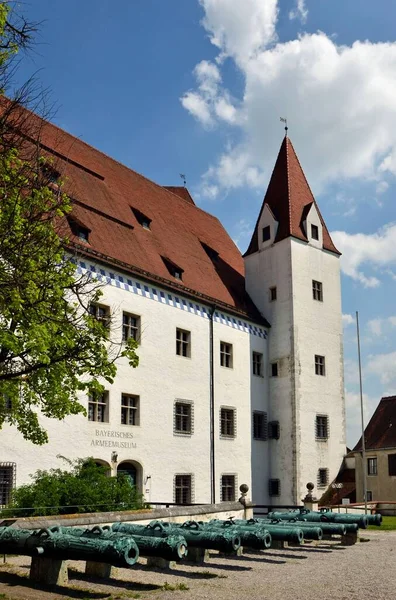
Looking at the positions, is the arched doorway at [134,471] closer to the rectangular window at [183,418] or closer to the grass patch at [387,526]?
the rectangular window at [183,418]

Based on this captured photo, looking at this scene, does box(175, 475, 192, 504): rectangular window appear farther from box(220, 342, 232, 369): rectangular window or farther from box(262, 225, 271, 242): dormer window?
box(262, 225, 271, 242): dormer window

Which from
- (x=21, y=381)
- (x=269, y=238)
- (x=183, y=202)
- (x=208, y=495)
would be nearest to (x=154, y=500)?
(x=208, y=495)

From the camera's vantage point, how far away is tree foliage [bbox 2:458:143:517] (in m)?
15.6

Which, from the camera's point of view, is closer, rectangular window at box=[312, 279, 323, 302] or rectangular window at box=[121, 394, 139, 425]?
rectangular window at box=[121, 394, 139, 425]

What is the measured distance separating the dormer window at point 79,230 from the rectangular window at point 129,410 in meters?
5.59

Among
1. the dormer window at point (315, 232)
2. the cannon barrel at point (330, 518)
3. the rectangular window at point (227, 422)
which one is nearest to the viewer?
the cannon barrel at point (330, 518)

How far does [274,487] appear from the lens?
100 ft

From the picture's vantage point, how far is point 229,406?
93.7 ft

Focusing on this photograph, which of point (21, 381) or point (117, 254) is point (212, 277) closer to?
point (117, 254)

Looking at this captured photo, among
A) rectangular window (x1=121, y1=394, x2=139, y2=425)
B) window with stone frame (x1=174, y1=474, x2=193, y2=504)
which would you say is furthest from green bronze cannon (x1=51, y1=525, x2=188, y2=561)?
window with stone frame (x1=174, y1=474, x2=193, y2=504)

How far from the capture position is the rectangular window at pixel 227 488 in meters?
27.7

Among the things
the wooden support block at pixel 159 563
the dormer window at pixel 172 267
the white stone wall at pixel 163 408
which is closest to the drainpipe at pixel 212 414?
the white stone wall at pixel 163 408

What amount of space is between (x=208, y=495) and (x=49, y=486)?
37.8 feet

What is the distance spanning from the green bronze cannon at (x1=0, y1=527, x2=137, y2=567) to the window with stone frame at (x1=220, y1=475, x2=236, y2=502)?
18.3 metres
